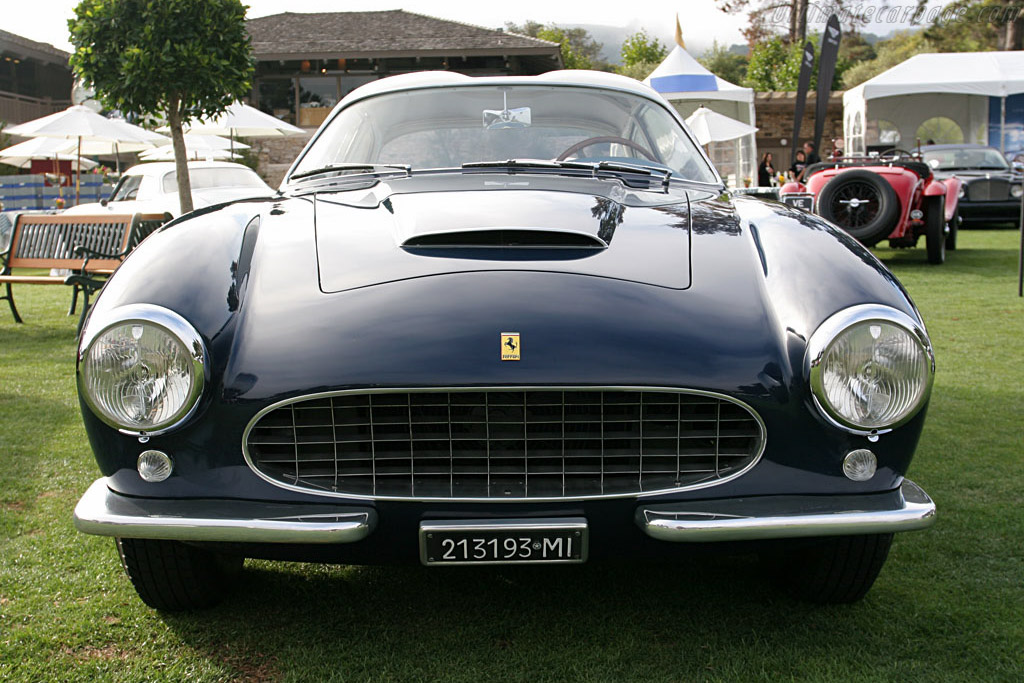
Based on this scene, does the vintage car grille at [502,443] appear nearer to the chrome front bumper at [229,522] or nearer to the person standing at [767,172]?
the chrome front bumper at [229,522]

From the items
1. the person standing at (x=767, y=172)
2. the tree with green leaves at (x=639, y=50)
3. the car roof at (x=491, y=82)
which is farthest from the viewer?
the tree with green leaves at (x=639, y=50)

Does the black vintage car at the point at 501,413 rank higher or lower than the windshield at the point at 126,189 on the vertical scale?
lower

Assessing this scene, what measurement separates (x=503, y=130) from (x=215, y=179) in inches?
388

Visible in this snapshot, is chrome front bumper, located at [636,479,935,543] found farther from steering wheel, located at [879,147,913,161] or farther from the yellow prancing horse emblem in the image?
steering wheel, located at [879,147,913,161]

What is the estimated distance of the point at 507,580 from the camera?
2523 mm

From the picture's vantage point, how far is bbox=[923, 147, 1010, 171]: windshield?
53.1 feet

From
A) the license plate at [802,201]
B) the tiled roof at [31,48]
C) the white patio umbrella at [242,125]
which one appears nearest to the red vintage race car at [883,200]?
the license plate at [802,201]

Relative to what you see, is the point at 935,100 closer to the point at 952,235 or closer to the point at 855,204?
the point at 952,235

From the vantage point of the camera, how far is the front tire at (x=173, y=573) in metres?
2.17

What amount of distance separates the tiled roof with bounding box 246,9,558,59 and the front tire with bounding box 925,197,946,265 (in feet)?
63.5

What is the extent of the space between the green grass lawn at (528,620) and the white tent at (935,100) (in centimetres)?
1897

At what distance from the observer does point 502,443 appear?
1.95m

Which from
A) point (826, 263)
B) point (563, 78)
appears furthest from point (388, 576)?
point (563, 78)

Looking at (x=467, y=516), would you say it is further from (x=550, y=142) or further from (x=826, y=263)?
(x=550, y=142)
